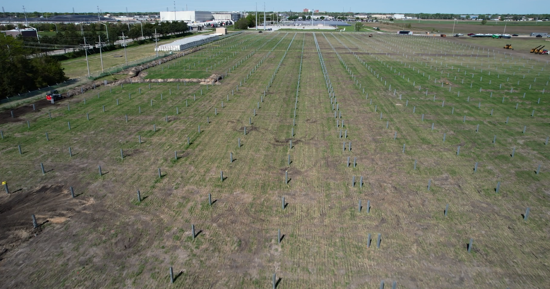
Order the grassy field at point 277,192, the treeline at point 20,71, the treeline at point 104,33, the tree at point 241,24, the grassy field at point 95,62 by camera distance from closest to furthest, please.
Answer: the grassy field at point 277,192
the treeline at point 20,71
the grassy field at point 95,62
the treeline at point 104,33
the tree at point 241,24

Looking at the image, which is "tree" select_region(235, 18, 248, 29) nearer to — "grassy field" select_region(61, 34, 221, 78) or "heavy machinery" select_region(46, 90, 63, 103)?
"grassy field" select_region(61, 34, 221, 78)

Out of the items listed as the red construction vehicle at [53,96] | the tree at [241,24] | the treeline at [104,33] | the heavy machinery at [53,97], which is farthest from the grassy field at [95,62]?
the tree at [241,24]

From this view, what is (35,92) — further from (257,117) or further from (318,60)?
(318,60)

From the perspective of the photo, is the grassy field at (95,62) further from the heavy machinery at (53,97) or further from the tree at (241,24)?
the tree at (241,24)

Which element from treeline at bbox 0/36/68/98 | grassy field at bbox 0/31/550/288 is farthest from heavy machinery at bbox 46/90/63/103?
treeline at bbox 0/36/68/98

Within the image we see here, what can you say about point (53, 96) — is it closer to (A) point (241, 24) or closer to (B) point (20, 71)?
(B) point (20, 71)

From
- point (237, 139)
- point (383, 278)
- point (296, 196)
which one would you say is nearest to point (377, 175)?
point (296, 196)

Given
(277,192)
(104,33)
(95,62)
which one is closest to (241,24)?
(104,33)
